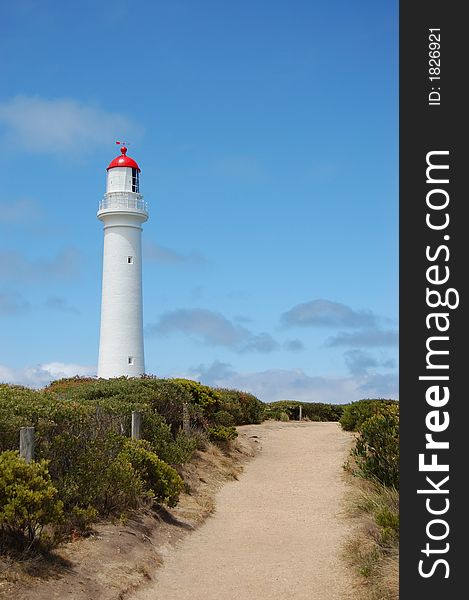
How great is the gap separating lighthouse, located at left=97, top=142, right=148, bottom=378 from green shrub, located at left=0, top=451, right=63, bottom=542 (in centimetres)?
2298

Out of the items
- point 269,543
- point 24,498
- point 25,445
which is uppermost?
point 25,445

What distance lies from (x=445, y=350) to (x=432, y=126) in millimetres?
2600

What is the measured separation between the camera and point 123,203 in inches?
1342

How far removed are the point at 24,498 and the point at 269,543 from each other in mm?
5776

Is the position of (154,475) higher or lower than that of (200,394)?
lower

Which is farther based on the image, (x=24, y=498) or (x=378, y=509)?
(x=378, y=509)

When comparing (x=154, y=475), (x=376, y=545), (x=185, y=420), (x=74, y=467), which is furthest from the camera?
(x=185, y=420)

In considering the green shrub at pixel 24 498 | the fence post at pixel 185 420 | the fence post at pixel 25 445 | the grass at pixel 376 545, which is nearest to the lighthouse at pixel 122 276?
the fence post at pixel 185 420

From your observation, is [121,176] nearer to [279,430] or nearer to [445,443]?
[279,430]

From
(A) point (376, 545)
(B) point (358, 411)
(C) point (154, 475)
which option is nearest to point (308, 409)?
(B) point (358, 411)

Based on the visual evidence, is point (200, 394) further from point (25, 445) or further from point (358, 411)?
point (25, 445)

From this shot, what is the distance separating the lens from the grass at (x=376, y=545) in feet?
30.4

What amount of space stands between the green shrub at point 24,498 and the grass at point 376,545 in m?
4.48

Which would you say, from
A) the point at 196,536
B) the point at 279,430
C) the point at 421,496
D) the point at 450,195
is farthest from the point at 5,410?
the point at 279,430
